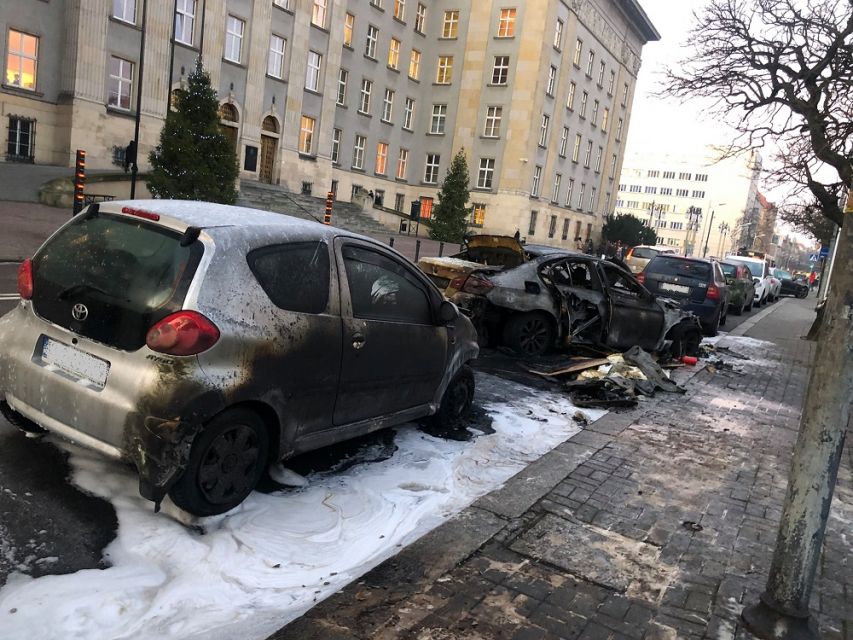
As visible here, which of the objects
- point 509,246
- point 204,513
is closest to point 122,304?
point 204,513

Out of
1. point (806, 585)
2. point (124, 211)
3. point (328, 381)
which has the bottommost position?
point (806, 585)

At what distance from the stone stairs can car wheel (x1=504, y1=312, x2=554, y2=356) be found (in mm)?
20431

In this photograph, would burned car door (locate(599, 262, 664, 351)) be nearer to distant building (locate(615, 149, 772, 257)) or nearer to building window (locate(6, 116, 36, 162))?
building window (locate(6, 116, 36, 162))

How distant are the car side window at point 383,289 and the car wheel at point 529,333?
13.9 feet

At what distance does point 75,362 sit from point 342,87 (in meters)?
38.7

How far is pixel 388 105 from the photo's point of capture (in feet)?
146

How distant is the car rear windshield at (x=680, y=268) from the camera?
1427cm

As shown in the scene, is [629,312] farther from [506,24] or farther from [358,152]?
[506,24]

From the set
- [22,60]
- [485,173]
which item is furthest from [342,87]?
[22,60]

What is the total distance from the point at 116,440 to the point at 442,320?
2.54 meters

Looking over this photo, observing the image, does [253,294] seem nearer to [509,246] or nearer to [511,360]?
[511,360]

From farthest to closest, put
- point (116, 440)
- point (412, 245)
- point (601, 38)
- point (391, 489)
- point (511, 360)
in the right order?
point (601, 38) → point (412, 245) → point (511, 360) → point (391, 489) → point (116, 440)

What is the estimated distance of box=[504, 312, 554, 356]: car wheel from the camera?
30.1 ft

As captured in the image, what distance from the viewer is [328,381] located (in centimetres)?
410
